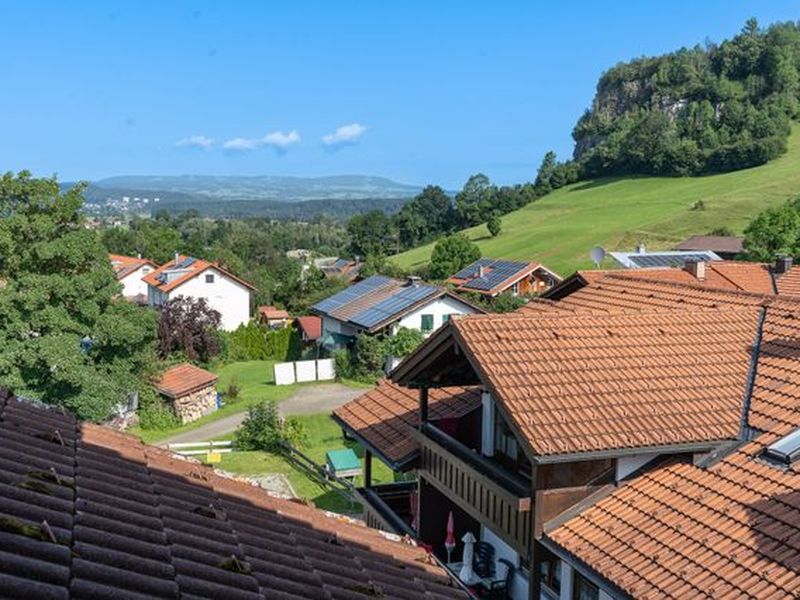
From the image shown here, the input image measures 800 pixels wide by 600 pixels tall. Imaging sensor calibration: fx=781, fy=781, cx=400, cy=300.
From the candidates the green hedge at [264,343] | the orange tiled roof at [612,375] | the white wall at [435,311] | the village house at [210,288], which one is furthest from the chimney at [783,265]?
the village house at [210,288]

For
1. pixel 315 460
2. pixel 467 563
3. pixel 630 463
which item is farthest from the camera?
pixel 315 460

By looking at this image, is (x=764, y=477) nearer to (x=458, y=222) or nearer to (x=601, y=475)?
(x=601, y=475)

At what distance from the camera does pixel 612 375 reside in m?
10.6

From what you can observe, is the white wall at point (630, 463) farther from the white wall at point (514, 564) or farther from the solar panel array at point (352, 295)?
the solar panel array at point (352, 295)

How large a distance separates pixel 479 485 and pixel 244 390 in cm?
3080

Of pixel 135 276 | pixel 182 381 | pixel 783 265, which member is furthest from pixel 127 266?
pixel 783 265

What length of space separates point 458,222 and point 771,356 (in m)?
122

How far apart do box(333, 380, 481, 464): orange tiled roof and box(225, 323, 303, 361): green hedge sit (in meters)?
36.6

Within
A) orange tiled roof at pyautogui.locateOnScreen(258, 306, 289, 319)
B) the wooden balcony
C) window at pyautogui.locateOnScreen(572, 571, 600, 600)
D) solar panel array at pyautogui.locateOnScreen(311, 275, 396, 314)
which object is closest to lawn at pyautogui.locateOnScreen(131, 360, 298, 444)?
solar panel array at pyautogui.locateOnScreen(311, 275, 396, 314)

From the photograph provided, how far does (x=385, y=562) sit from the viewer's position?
20.7ft

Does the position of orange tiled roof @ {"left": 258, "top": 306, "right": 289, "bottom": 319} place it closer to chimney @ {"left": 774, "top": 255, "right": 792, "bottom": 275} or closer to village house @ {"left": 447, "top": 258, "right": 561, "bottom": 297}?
village house @ {"left": 447, "top": 258, "right": 561, "bottom": 297}

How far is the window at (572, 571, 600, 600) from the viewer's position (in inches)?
385

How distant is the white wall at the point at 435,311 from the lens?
41.4 m

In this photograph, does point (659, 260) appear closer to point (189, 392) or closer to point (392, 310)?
point (392, 310)
